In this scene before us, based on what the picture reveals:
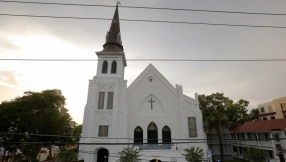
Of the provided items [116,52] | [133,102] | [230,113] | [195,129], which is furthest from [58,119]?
[230,113]

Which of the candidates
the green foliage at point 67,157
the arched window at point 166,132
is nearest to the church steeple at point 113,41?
the arched window at point 166,132

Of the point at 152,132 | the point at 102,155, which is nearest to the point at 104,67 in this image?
the point at 152,132

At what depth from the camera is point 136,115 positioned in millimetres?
21531

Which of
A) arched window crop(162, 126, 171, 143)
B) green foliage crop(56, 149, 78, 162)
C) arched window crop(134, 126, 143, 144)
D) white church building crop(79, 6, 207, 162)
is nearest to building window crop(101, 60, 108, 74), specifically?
white church building crop(79, 6, 207, 162)

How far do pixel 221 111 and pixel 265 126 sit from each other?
6.43m

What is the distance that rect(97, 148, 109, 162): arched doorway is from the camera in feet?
61.2

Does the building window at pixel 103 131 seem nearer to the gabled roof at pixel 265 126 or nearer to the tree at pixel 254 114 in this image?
the gabled roof at pixel 265 126

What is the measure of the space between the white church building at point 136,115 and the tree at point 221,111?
4687mm

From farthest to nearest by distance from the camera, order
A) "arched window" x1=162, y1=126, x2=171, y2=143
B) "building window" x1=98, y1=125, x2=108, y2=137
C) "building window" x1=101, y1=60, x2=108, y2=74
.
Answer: "building window" x1=101, y1=60, x2=108, y2=74 < "arched window" x1=162, y1=126, x2=171, y2=143 < "building window" x1=98, y1=125, x2=108, y2=137

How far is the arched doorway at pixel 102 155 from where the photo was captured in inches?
734

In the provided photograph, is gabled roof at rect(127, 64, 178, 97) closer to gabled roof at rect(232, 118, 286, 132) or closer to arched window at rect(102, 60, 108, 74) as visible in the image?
arched window at rect(102, 60, 108, 74)

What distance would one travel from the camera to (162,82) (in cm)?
2309

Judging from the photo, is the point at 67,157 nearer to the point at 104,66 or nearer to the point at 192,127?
the point at 104,66

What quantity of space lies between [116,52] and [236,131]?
2703cm
